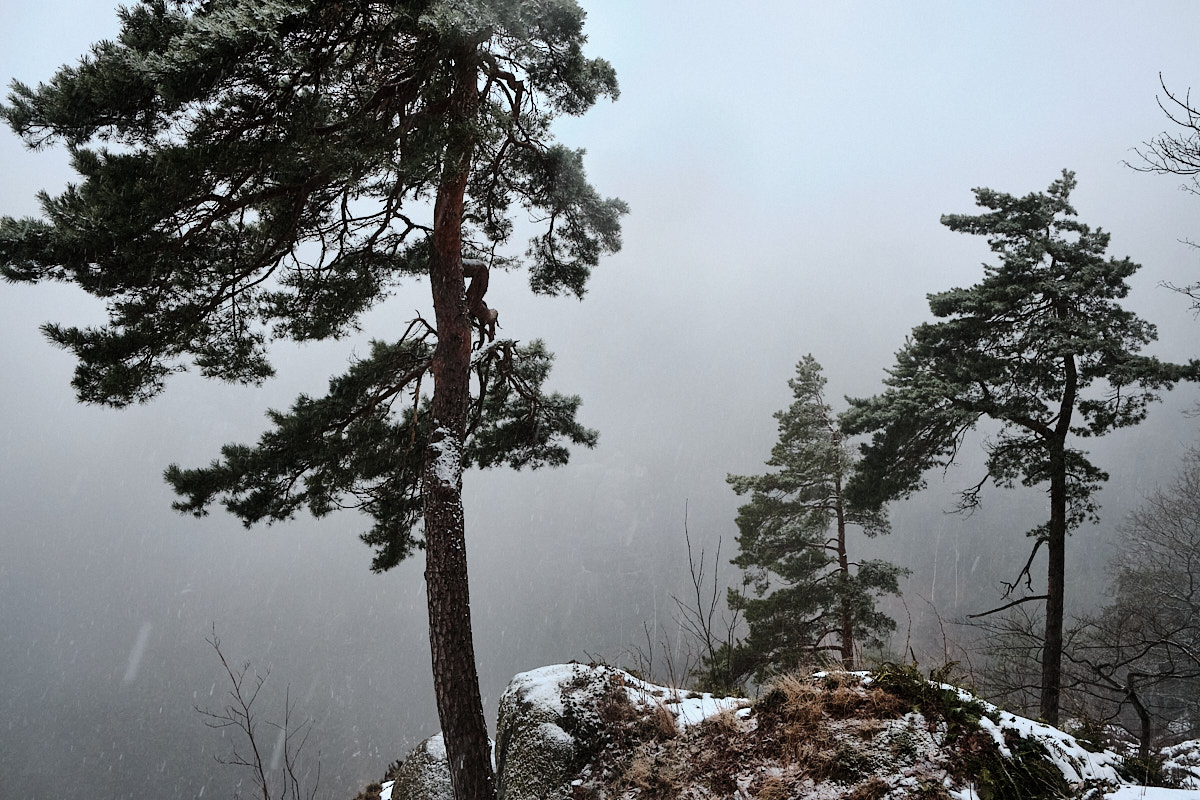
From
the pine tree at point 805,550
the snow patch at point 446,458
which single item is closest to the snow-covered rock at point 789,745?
the snow patch at point 446,458

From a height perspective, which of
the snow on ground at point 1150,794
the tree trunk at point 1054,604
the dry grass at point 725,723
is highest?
the tree trunk at point 1054,604

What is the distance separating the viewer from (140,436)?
102m

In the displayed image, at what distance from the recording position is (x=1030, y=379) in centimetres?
797

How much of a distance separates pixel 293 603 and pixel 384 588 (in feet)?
36.9

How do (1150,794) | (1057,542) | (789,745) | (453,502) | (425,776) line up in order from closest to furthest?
(1150,794)
(789,745)
(453,502)
(425,776)
(1057,542)

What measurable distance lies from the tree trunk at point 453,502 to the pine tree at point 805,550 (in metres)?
6.73

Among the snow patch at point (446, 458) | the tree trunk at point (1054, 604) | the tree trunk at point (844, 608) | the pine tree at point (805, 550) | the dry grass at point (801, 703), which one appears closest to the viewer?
the dry grass at point (801, 703)

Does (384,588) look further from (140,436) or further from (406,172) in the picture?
(406,172)

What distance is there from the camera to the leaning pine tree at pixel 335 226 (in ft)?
11.9

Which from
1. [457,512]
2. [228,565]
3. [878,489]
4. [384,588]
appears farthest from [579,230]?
[228,565]

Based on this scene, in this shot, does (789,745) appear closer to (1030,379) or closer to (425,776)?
(425,776)

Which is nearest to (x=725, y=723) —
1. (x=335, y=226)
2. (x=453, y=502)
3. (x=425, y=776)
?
(x=453, y=502)

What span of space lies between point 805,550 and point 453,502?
29.2ft

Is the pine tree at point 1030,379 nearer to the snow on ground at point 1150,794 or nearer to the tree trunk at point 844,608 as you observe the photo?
the tree trunk at point 844,608
